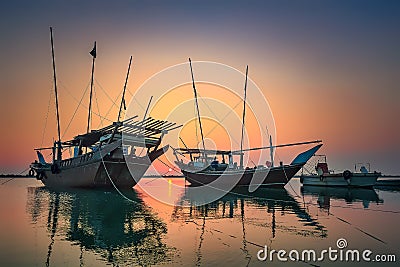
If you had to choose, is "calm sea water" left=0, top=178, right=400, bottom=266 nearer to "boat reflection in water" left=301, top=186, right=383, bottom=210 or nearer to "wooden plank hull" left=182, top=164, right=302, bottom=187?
"boat reflection in water" left=301, top=186, right=383, bottom=210

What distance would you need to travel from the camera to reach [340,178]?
137 ft

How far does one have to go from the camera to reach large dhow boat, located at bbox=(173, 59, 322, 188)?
126 ft

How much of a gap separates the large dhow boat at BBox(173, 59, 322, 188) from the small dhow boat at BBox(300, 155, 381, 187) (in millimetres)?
6215

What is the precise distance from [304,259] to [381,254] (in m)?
2.17

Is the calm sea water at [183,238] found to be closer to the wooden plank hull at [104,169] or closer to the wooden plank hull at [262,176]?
the wooden plank hull at [104,169]

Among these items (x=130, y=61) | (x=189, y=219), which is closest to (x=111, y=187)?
(x=130, y=61)

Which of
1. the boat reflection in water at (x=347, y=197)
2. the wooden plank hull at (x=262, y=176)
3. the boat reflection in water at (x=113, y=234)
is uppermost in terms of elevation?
the wooden plank hull at (x=262, y=176)

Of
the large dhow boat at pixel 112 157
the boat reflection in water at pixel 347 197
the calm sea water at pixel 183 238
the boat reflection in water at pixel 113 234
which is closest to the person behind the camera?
the calm sea water at pixel 183 238

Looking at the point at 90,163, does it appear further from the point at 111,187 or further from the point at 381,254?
the point at 381,254

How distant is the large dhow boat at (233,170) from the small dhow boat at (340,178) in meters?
6.21

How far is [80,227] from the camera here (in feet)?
38.9

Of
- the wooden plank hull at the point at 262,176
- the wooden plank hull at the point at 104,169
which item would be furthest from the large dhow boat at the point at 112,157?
the wooden plank hull at the point at 262,176

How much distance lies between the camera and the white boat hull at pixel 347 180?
39.7m

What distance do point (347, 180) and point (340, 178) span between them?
1.01m
